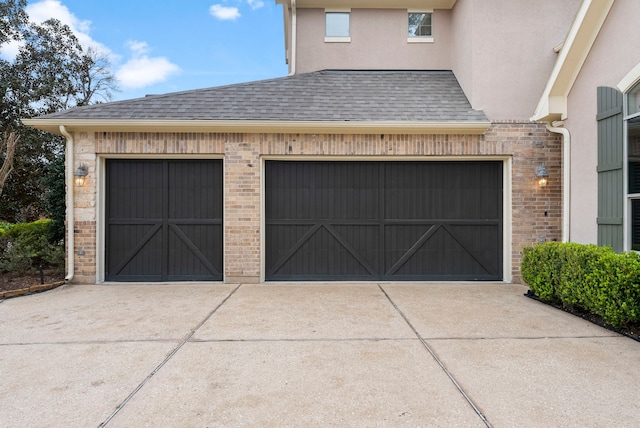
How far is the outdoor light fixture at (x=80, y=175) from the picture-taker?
20.6 ft

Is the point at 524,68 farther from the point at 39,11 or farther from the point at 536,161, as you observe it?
the point at 39,11

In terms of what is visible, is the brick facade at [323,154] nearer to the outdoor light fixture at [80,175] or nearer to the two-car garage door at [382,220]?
the outdoor light fixture at [80,175]

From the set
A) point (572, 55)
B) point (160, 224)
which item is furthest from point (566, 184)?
point (160, 224)

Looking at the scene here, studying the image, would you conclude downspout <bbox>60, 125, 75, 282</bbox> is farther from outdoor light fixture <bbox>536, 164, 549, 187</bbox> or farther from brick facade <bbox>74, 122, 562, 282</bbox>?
outdoor light fixture <bbox>536, 164, 549, 187</bbox>

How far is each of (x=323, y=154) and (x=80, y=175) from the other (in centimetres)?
430

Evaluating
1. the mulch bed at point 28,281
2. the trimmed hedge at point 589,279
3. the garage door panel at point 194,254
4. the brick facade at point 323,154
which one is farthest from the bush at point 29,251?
the trimmed hedge at point 589,279

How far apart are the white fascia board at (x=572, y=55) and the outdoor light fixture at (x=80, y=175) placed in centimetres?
793

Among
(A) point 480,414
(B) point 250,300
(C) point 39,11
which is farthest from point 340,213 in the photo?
(C) point 39,11

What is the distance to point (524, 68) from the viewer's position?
6840 mm

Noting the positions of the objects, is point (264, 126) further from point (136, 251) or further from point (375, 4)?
point (375, 4)

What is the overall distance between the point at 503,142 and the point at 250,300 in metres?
5.21

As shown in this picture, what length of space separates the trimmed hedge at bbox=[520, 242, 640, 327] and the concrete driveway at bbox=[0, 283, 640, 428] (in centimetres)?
25

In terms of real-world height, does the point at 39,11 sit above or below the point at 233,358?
above

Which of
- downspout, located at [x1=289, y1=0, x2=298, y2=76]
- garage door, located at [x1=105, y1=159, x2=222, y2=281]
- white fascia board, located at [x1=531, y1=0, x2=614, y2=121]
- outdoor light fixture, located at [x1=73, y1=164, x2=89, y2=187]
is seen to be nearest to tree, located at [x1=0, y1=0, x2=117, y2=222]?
outdoor light fixture, located at [x1=73, y1=164, x2=89, y2=187]
